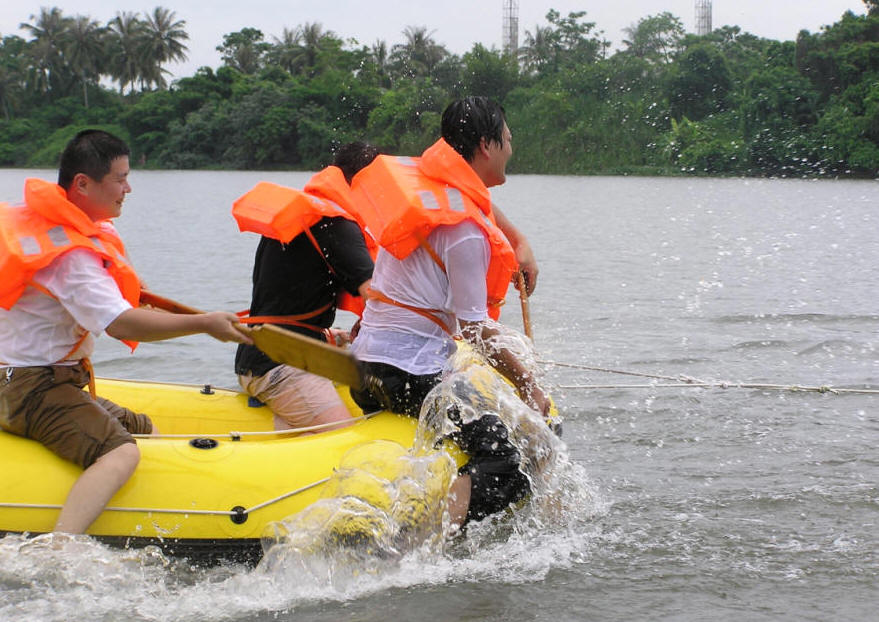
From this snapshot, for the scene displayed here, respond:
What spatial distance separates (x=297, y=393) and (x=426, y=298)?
0.92m

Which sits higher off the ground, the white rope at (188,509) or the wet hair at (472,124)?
the wet hair at (472,124)

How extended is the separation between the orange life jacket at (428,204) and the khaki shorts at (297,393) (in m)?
0.73

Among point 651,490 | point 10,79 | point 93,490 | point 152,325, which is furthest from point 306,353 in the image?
point 10,79

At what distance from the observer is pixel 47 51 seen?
6619 cm

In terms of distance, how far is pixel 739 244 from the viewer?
738 inches

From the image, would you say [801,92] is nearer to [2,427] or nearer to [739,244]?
[739,244]

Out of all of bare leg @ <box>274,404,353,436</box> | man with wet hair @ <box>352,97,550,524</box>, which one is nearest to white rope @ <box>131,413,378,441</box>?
bare leg @ <box>274,404,353,436</box>

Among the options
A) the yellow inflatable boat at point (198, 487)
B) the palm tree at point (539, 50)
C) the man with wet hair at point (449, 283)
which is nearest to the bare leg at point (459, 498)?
the man with wet hair at point (449, 283)

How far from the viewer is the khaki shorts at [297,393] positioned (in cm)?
437

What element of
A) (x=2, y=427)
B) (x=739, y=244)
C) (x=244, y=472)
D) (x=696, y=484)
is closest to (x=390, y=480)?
(x=244, y=472)

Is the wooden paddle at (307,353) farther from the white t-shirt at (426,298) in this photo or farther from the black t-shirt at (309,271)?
the black t-shirt at (309,271)

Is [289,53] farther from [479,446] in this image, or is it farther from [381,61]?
[479,446]

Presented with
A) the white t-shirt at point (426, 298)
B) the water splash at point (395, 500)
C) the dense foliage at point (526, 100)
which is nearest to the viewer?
the white t-shirt at point (426, 298)

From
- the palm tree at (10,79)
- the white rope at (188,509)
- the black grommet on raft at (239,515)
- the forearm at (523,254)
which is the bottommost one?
the black grommet on raft at (239,515)
